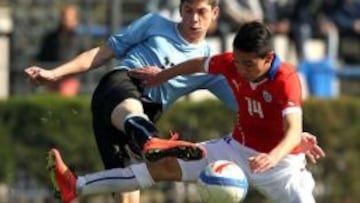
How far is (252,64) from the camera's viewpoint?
13.1m

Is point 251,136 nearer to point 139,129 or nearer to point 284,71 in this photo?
point 284,71

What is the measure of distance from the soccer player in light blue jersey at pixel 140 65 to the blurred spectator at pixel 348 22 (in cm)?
925

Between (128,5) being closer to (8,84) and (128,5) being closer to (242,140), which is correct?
(8,84)

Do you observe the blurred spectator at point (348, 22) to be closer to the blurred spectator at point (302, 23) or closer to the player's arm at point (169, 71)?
the blurred spectator at point (302, 23)

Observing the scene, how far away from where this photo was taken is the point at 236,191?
1310 centimetres

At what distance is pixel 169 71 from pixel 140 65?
2.14 feet

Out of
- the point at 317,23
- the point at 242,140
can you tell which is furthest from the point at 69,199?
the point at 317,23

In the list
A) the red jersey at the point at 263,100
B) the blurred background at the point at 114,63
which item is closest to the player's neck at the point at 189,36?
the red jersey at the point at 263,100

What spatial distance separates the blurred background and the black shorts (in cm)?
519

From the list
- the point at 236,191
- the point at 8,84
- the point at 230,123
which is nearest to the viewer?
the point at 236,191

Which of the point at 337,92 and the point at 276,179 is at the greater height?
the point at 276,179

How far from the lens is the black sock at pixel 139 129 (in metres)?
13.4

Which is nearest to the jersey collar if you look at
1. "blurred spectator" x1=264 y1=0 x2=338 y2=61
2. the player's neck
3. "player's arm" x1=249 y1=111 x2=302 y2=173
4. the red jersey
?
the red jersey

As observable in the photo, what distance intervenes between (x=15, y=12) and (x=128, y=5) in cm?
155
